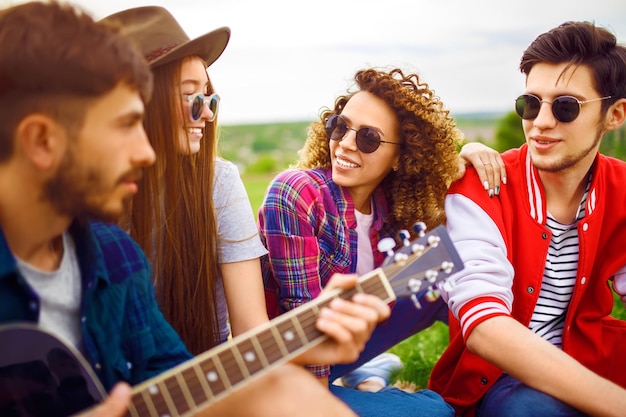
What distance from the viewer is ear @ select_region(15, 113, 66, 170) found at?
69.4 inches

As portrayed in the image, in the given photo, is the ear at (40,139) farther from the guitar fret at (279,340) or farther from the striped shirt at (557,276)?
the striped shirt at (557,276)

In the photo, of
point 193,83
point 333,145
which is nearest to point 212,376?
point 193,83

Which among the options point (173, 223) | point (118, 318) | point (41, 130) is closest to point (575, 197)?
point (173, 223)

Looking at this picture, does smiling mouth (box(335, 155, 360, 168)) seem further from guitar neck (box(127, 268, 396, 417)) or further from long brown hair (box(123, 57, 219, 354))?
guitar neck (box(127, 268, 396, 417))

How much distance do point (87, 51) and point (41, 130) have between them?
28 cm

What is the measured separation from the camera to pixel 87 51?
183 centimetres

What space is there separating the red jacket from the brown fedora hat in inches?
59.7

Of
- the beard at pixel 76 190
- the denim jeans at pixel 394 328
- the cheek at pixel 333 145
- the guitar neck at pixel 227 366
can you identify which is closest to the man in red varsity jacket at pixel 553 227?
the denim jeans at pixel 394 328

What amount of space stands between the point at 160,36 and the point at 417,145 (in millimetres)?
1519

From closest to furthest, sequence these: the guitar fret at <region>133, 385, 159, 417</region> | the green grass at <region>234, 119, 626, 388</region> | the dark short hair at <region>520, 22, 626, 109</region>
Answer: the guitar fret at <region>133, 385, 159, 417</region>, the dark short hair at <region>520, 22, 626, 109</region>, the green grass at <region>234, 119, 626, 388</region>

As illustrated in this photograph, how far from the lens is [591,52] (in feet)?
10.2

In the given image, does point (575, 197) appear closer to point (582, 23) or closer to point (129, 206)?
point (582, 23)

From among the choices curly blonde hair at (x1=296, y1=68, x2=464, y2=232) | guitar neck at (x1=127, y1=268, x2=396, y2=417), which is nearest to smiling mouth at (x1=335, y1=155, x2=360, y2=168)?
curly blonde hair at (x1=296, y1=68, x2=464, y2=232)

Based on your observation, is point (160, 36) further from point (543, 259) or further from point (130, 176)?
point (543, 259)
